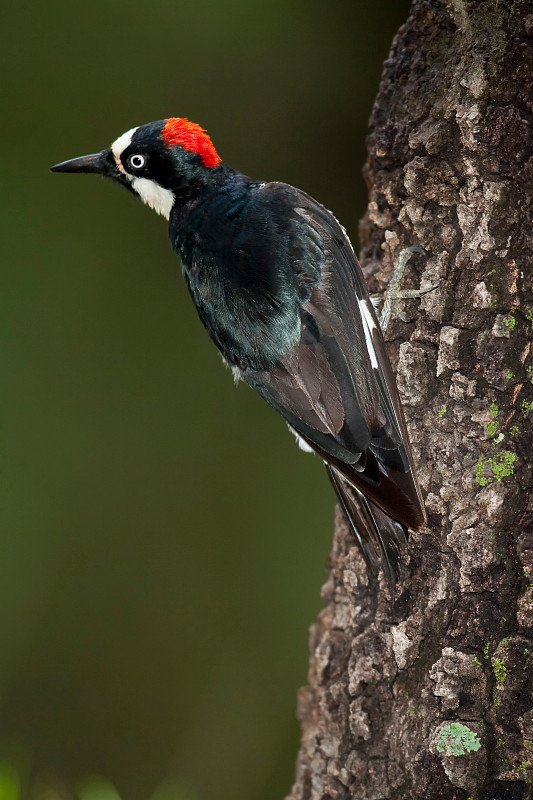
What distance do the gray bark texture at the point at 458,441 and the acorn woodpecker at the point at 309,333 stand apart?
0.25ft

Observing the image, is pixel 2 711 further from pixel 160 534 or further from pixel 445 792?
pixel 445 792

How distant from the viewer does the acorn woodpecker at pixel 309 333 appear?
147 centimetres

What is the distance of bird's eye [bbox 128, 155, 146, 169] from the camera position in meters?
1.94

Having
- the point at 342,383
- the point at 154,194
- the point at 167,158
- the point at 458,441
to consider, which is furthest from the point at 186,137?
the point at 458,441

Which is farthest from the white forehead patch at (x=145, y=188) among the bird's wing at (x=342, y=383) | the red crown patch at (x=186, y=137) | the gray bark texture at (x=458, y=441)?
the gray bark texture at (x=458, y=441)

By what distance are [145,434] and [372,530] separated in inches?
78.6

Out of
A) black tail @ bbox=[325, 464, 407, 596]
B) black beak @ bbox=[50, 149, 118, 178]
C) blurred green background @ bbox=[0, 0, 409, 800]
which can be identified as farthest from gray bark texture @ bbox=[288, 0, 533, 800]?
blurred green background @ bbox=[0, 0, 409, 800]

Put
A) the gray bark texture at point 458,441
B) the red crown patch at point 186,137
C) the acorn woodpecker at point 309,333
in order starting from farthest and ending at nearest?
the red crown patch at point 186,137 < the acorn woodpecker at point 309,333 < the gray bark texture at point 458,441

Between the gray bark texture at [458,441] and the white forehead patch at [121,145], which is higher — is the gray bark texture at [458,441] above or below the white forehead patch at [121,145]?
below

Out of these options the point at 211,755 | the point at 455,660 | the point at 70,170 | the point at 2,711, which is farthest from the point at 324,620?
the point at 2,711

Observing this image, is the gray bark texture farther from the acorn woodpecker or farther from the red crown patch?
the red crown patch

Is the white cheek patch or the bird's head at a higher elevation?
the bird's head

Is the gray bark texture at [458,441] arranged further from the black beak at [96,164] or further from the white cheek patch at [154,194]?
the black beak at [96,164]

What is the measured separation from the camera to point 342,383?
152cm
